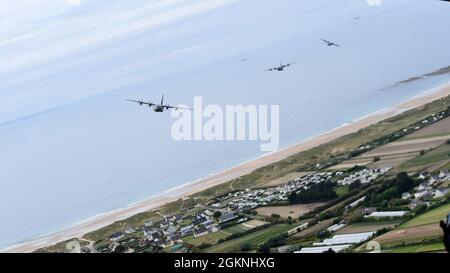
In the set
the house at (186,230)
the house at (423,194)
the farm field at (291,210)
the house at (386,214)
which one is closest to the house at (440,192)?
the house at (423,194)

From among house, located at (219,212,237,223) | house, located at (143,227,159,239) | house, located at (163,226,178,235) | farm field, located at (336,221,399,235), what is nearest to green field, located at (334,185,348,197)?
farm field, located at (336,221,399,235)

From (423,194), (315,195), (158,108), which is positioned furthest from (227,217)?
(423,194)

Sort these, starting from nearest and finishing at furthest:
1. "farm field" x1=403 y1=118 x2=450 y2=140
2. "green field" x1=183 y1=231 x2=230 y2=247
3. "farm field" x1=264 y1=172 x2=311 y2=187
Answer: "green field" x1=183 y1=231 x2=230 y2=247 < "farm field" x1=264 y1=172 x2=311 y2=187 < "farm field" x1=403 y1=118 x2=450 y2=140

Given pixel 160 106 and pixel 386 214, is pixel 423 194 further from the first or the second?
pixel 160 106

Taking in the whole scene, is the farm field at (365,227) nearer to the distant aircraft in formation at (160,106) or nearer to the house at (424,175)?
the house at (424,175)

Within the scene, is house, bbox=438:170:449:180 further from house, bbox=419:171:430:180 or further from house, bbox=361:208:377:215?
house, bbox=361:208:377:215

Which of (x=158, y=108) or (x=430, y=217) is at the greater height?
(x=158, y=108)

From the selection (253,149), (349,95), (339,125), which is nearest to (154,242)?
(253,149)
